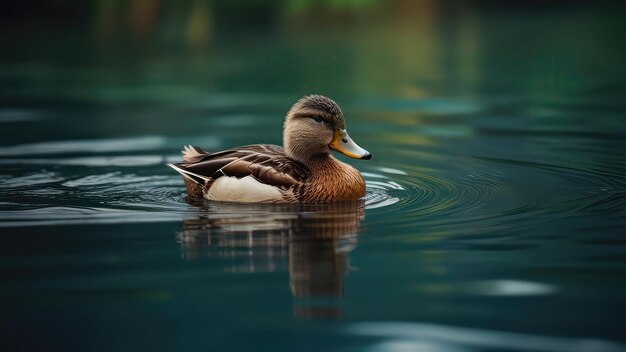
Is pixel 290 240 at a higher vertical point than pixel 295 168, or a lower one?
lower

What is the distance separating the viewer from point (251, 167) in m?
10.4

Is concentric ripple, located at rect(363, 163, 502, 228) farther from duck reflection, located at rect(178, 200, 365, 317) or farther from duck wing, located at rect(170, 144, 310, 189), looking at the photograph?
duck wing, located at rect(170, 144, 310, 189)

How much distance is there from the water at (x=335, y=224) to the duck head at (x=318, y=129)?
2.06 ft

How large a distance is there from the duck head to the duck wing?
0.76ft

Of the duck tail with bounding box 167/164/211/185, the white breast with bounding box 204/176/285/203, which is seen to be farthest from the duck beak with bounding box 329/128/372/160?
the duck tail with bounding box 167/164/211/185

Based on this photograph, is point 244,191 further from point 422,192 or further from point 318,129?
point 422,192

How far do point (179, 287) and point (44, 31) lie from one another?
2727cm

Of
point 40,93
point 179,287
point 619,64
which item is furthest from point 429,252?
point 619,64

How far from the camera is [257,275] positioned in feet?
24.5

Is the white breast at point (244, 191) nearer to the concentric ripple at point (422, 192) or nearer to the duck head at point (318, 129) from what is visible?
the duck head at point (318, 129)

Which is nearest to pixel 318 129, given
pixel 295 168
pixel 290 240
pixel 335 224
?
pixel 295 168

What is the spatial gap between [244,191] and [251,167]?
25 cm

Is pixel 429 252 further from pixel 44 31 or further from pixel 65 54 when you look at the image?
pixel 44 31

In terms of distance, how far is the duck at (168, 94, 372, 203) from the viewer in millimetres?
10305
